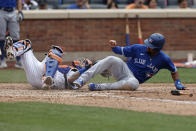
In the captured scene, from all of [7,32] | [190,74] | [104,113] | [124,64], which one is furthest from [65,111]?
[7,32]

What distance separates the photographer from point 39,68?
8.95m

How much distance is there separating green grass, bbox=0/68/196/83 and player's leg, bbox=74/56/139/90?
6.42 feet

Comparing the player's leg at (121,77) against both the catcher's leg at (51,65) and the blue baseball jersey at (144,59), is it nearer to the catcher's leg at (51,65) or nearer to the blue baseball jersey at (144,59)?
the blue baseball jersey at (144,59)

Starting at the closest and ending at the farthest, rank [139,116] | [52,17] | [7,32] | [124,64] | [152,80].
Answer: [139,116]
[124,64]
[152,80]
[7,32]
[52,17]

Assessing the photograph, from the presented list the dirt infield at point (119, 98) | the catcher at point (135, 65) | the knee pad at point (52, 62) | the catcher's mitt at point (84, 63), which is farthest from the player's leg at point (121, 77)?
the knee pad at point (52, 62)

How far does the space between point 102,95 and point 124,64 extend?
2.82ft

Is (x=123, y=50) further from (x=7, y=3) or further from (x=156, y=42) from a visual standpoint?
(x=7, y=3)

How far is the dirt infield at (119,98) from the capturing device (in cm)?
707

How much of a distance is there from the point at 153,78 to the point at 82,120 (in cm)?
655

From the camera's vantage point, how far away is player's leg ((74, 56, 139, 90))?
8.66m

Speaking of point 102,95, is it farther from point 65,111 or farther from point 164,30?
point 164,30

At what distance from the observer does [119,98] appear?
25.9 feet

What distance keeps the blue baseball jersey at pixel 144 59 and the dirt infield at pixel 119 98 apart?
0.39 metres

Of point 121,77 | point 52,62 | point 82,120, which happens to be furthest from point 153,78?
point 82,120
